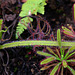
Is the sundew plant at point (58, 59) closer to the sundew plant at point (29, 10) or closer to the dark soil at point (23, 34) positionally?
the dark soil at point (23, 34)

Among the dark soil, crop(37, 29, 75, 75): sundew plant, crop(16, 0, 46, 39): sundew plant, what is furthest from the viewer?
crop(16, 0, 46, 39): sundew plant

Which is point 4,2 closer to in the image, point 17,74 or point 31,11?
point 31,11

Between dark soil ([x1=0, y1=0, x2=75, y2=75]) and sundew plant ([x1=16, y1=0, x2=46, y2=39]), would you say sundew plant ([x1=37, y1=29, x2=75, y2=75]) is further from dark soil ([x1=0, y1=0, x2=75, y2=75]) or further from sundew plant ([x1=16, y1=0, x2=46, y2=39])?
sundew plant ([x1=16, y1=0, x2=46, y2=39])

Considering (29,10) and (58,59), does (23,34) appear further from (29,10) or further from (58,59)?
(58,59)

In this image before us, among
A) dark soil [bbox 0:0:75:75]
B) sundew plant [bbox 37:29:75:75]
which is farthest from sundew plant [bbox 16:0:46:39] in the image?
sundew plant [bbox 37:29:75:75]

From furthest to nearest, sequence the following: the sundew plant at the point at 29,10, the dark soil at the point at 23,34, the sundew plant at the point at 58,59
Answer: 1. the sundew plant at the point at 29,10
2. the dark soil at the point at 23,34
3. the sundew plant at the point at 58,59

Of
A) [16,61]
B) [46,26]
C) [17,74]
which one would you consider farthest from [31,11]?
[17,74]

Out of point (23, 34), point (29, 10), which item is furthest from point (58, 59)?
point (29, 10)

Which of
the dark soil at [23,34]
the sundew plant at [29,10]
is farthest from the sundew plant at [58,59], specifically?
the sundew plant at [29,10]
